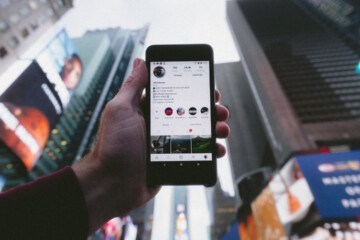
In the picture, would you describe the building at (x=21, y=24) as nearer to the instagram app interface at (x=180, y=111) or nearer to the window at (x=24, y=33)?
the window at (x=24, y=33)

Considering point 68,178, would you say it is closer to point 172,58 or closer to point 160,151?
point 160,151

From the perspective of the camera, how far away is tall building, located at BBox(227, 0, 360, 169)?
3644cm

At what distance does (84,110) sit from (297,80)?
70.7 metres

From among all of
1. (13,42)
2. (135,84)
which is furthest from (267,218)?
(13,42)

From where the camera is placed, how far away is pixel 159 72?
8.96 ft

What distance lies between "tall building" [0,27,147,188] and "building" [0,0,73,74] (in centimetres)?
1701

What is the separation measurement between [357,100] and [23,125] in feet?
235

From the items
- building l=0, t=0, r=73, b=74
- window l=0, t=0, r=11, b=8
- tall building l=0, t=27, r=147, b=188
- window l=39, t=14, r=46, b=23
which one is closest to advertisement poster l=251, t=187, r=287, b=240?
building l=0, t=0, r=73, b=74

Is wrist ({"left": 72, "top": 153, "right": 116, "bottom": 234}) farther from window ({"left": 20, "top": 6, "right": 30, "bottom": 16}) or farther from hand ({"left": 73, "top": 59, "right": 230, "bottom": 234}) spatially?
window ({"left": 20, "top": 6, "right": 30, "bottom": 16})

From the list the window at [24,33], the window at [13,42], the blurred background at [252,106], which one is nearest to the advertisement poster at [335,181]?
the blurred background at [252,106]

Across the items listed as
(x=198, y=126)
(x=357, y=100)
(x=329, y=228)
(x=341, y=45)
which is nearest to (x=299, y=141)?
(x=357, y=100)

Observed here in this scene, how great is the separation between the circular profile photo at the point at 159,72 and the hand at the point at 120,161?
0.17 metres

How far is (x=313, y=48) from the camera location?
5906cm

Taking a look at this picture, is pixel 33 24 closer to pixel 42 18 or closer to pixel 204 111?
pixel 42 18
